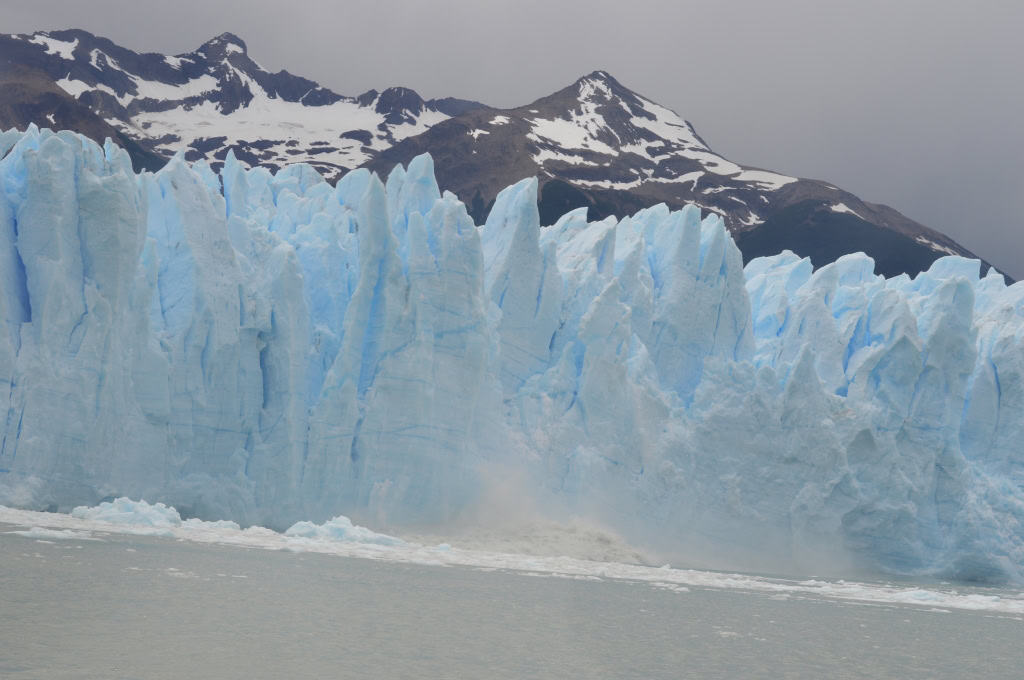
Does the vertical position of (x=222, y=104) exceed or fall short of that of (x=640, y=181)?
it exceeds it

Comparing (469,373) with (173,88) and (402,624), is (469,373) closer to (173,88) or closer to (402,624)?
(402,624)

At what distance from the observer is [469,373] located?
811 inches

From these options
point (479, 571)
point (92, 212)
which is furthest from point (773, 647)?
point (92, 212)

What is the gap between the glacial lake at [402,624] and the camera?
28.9ft

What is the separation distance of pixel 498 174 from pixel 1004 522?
36.9m

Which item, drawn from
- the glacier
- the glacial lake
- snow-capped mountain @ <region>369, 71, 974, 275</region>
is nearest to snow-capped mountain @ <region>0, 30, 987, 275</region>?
snow-capped mountain @ <region>369, 71, 974, 275</region>

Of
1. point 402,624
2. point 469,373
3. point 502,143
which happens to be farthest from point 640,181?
point 402,624

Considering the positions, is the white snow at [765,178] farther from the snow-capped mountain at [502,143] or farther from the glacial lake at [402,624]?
the glacial lake at [402,624]

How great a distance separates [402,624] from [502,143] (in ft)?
163

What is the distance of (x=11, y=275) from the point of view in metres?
17.3

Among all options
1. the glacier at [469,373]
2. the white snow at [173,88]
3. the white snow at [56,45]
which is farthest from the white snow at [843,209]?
the white snow at [173,88]

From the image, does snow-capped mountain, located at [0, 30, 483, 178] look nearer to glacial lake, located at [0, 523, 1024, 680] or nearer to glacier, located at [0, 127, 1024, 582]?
glacier, located at [0, 127, 1024, 582]

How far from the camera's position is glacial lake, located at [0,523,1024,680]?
28.9 feet

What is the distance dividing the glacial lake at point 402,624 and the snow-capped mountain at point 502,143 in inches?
1003
